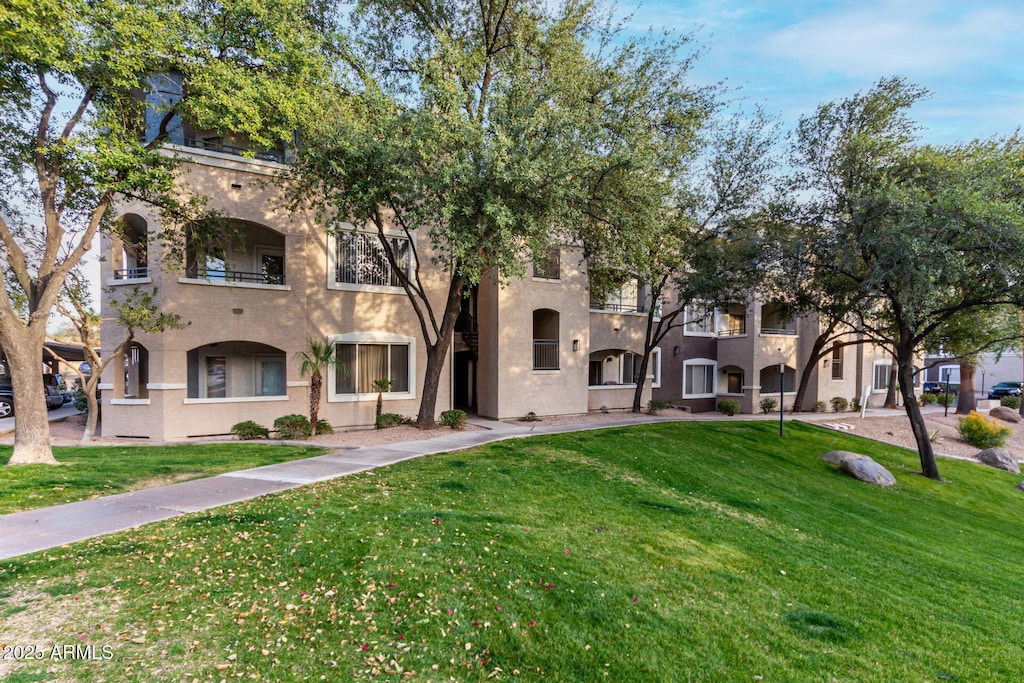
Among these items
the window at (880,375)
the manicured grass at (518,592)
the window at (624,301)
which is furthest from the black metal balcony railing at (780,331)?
the manicured grass at (518,592)

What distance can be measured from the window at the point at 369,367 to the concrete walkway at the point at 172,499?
14.8ft

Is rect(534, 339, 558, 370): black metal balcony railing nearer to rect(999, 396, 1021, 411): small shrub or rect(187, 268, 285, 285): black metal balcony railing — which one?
rect(187, 268, 285, 285): black metal balcony railing

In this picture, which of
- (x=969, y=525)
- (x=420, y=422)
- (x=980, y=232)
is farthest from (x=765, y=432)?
(x=420, y=422)

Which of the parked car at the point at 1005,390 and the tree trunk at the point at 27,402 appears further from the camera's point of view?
the parked car at the point at 1005,390

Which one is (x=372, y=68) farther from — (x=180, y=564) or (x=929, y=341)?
(x=929, y=341)

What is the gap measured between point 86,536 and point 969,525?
15.0 metres

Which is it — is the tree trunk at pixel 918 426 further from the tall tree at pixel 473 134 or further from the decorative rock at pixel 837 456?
the tall tree at pixel 473 134

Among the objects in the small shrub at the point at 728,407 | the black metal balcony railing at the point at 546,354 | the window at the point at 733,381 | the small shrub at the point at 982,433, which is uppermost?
the black metal balcony railing at the point at 546,354

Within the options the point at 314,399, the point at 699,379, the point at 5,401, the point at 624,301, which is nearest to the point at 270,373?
the point at 314,399

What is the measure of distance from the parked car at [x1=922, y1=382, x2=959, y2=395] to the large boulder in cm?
3193

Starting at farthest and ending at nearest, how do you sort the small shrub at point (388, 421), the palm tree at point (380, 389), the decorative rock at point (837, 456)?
the palm tree at point (380, 389), the small shrub at point (388, 421), the decorative rock at point (837, 456)

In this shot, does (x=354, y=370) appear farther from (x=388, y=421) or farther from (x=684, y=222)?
(x=684, y=222)

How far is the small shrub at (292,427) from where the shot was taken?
47.5 ft

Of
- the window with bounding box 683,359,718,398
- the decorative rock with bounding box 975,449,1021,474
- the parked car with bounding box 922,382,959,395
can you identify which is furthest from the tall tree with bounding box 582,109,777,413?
the parked car with bounding box 922,382,959,395
